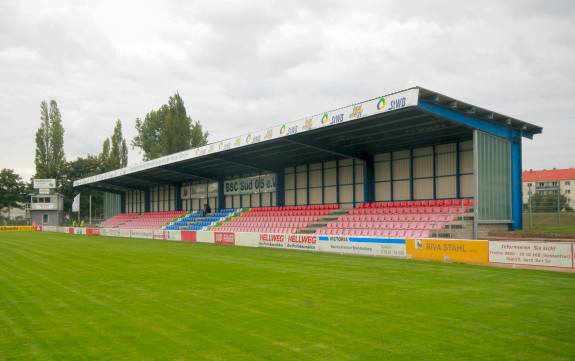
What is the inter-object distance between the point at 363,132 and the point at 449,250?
11320 millimetres

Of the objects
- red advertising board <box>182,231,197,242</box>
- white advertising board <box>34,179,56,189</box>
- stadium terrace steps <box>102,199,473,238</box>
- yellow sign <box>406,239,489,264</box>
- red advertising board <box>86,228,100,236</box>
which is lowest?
red advertising board <box>86,228,100,236</box>

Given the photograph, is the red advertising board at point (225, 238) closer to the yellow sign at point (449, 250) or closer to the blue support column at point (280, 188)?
the blue support column at point (280, 188)

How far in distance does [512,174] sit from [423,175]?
5421mm

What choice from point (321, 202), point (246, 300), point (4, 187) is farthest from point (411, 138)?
point (4, 187)

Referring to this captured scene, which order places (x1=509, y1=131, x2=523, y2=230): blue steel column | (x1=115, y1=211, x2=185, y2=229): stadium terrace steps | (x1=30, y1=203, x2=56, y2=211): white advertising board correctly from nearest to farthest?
(x1=509, y1=131, x2=523, y2=230): blue steel column < (x1=115, y1=211, x2=185, y2=229): stadium terrace steps < (x1=30, y1=203, x2=56, y2=211): white advertising board

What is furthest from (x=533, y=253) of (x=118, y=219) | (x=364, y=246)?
(x=118, y=219)

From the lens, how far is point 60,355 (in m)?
6.94

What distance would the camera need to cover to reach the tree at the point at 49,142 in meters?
81.1

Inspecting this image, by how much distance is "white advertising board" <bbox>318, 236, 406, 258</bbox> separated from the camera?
872 inches

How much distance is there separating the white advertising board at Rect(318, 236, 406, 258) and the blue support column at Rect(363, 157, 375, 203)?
9582 millimetres

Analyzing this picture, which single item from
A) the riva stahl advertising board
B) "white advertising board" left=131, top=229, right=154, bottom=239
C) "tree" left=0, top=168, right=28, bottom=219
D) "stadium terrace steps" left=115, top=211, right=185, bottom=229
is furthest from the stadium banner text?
"tree" left=0, top=168, right=28, bottom=219

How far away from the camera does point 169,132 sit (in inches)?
2793

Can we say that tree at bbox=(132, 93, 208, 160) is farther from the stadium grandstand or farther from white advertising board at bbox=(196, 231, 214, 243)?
white advertising board at bbox=(196, 231, 214, 243)

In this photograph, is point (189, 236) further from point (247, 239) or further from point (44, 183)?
point (44, 183)
